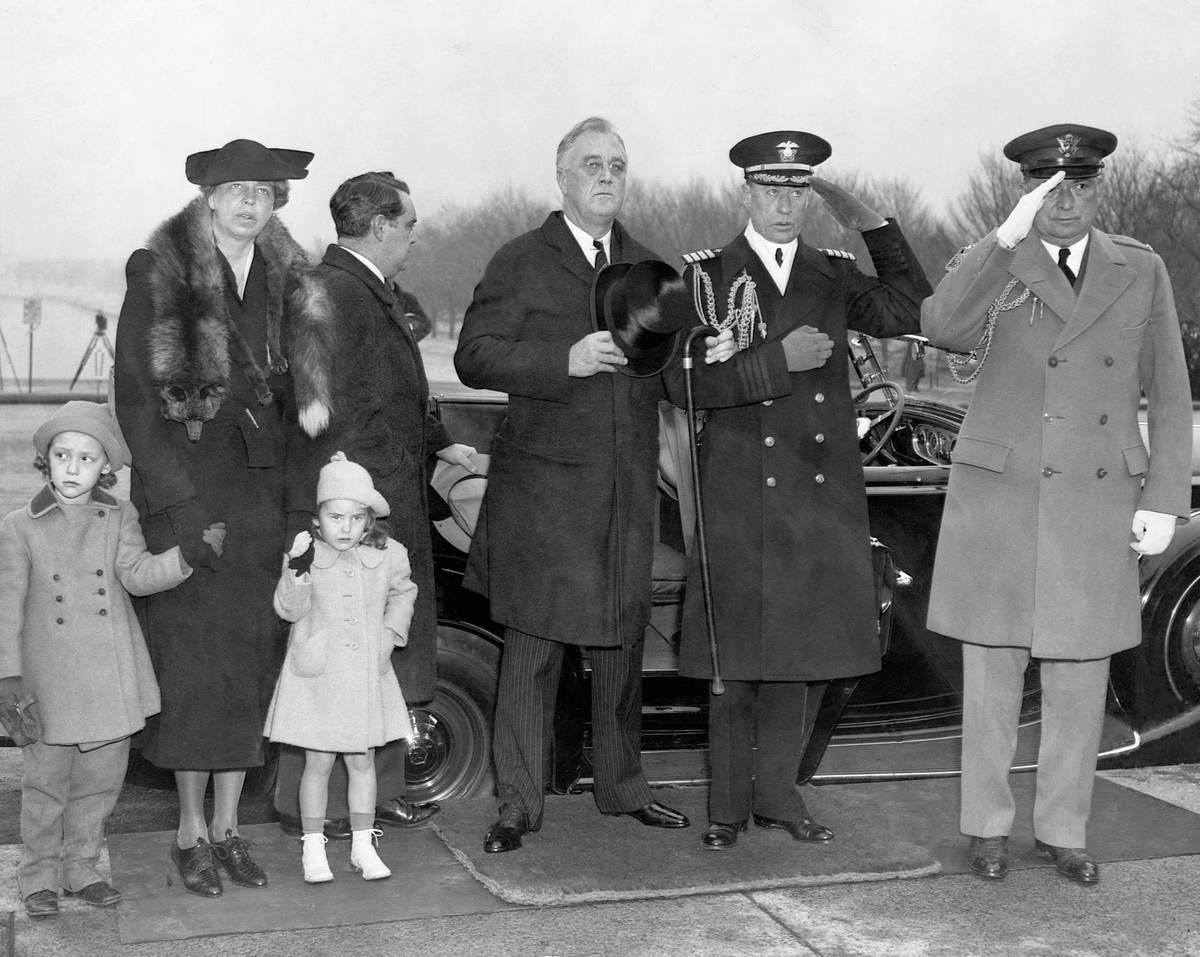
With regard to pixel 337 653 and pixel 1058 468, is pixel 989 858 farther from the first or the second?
pixel 337 653

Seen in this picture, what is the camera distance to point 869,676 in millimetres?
4836

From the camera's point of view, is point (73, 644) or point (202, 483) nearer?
point (73, 644)

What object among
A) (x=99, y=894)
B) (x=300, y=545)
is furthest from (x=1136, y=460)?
(x=99, y=894)

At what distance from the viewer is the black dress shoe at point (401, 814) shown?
4.43 m

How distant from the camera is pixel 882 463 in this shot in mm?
5367

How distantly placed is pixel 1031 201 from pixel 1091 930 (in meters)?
1.75

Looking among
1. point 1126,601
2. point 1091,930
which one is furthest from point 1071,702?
point 1091,930

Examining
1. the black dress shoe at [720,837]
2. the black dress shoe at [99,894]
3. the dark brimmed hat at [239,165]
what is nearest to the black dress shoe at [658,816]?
the black dress shoe at [720,837]

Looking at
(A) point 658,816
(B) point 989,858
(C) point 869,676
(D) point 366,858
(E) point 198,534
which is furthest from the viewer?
(C) point 869,676

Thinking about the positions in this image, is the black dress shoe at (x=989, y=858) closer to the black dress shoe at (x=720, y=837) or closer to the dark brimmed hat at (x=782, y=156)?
the black dress shoe at (x=720, y=837)

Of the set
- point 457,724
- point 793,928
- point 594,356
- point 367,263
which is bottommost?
point 793,928

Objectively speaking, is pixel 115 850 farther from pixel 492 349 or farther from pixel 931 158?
pixel 931 158

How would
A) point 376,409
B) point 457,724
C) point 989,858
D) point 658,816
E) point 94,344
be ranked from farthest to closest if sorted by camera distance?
1. point 94,344
2. point 457,724
3. point 658,816
4. point 376,409
5. point 989,858

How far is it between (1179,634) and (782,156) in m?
2.26
